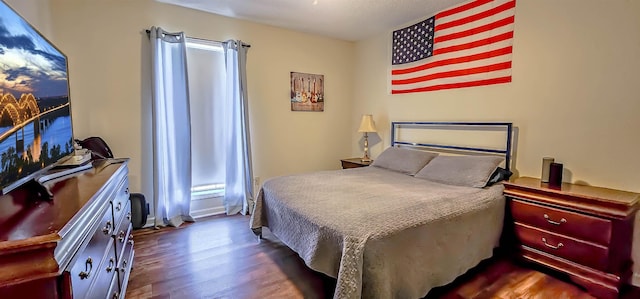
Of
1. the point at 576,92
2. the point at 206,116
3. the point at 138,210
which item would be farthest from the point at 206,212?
the point at 576,92

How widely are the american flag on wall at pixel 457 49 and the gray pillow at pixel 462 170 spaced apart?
A: 0.80 metres

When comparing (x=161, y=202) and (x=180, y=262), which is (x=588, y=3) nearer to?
(x=180, y=262)

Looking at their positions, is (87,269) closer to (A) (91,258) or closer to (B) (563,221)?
(A) (91,258)

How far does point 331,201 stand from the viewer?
1979 millimetres

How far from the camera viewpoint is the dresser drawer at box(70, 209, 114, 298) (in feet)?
3.06

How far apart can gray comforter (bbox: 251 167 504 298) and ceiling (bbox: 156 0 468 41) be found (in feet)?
6.10

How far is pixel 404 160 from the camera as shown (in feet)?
10.2

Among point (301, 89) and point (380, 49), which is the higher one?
point (380, 49)

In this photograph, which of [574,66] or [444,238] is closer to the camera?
[444,238]

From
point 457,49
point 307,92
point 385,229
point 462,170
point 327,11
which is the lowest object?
point 385,229

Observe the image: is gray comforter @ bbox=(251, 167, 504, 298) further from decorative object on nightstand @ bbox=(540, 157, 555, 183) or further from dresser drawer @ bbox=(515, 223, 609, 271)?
decorative object on nightstand @ bbox=(540, 157, 555, 183)

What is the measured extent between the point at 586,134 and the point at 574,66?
54 cm

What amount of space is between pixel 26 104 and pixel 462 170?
9.55ft

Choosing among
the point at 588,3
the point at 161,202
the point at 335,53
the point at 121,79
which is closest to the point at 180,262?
the point at 161,202
